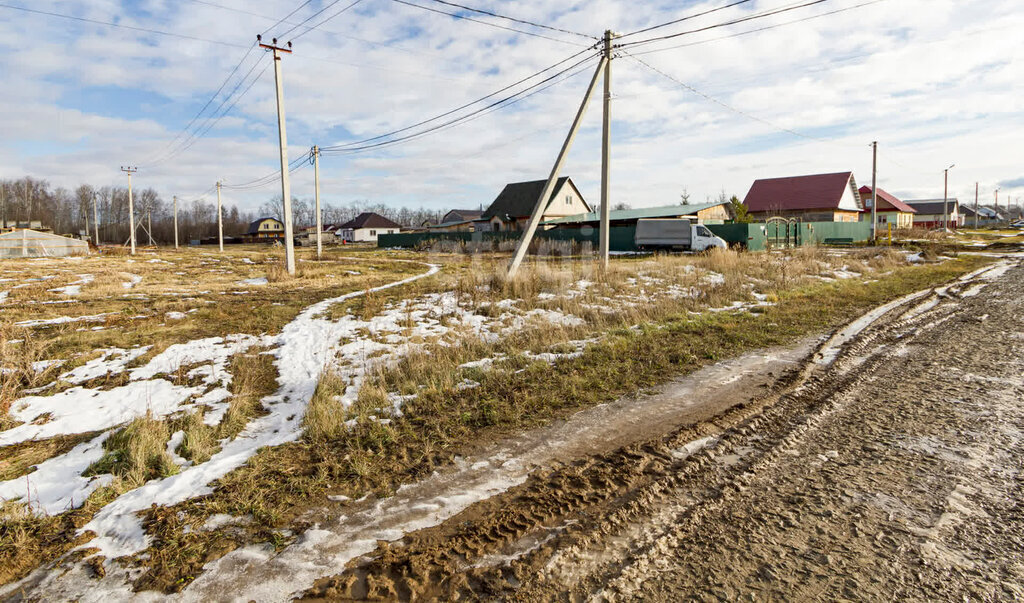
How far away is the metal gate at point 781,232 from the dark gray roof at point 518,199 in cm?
2342

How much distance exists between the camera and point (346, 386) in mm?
6496

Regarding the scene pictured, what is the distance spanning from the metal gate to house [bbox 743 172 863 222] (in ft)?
50.8

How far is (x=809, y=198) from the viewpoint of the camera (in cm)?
5297

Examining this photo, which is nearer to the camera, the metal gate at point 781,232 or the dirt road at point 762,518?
the dirt road at point 762,518

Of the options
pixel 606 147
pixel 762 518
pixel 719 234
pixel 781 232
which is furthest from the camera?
pixel 781 232

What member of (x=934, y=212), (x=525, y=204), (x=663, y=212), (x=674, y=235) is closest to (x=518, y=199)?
(x=525, y=204)

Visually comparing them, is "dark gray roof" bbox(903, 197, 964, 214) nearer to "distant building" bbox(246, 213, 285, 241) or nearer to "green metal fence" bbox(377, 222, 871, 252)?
"green metal fence" bbox(377, 222, 871, 252)

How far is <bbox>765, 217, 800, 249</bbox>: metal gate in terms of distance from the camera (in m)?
32.8

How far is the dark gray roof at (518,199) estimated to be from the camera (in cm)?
5341

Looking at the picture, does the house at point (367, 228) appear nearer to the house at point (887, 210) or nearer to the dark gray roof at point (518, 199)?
the dark gray roof at point (518, 199)

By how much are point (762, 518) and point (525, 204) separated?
52.3 meters

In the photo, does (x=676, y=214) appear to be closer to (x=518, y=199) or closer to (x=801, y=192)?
(x=518, y=199)

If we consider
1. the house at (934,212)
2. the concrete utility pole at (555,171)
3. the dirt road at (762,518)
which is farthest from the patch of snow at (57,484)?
the house at (934,212)

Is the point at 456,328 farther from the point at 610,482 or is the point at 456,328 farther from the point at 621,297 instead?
the point at 610,482
